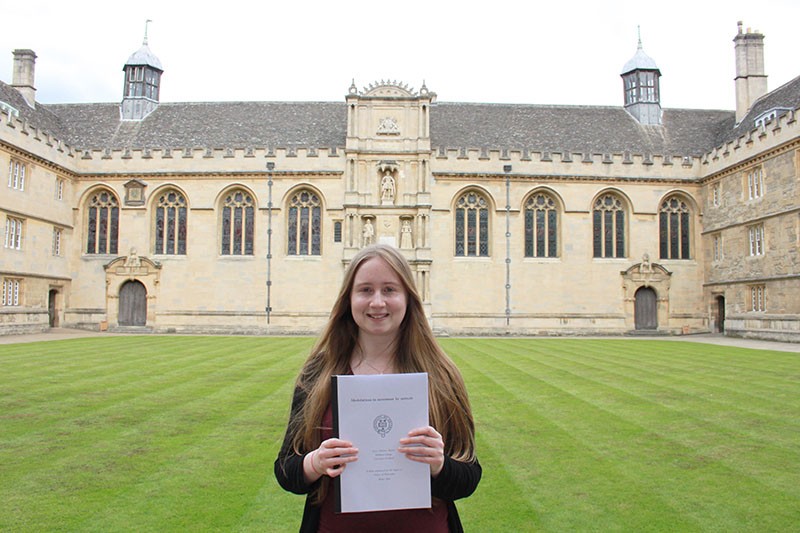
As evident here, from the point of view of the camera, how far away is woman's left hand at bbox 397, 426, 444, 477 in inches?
84.5

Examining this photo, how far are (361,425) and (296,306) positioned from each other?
89.2 ft

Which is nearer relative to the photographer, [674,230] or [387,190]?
[387,190]

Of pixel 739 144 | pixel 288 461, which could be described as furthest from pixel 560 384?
pixel 739 144

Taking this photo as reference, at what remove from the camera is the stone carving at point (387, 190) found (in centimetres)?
2889

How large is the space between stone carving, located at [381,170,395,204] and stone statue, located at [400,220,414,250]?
1.32 metres

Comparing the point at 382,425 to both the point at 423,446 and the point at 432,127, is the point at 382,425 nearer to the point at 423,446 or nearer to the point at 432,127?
the point at 423,446

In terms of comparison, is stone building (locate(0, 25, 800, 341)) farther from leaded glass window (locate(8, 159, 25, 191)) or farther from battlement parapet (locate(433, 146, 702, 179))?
leaded glass window (locate(8, 159, 25, 191))

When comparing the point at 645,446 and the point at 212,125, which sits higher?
the point at 212,125

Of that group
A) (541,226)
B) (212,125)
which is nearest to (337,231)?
(212,125)

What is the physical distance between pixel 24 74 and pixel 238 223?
1368 centimetres

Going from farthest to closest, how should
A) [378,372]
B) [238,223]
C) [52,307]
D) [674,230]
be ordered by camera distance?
1. [674,230]
2. [238,223]
3. [52,307]
4. [378,372]

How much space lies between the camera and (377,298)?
2.49m

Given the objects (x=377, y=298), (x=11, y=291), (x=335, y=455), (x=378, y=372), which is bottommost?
(x=335, y=455)

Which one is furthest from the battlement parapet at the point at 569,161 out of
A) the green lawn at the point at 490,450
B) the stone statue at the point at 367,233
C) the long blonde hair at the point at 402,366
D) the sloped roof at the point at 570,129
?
the long blonde hair at the point at 402,366
